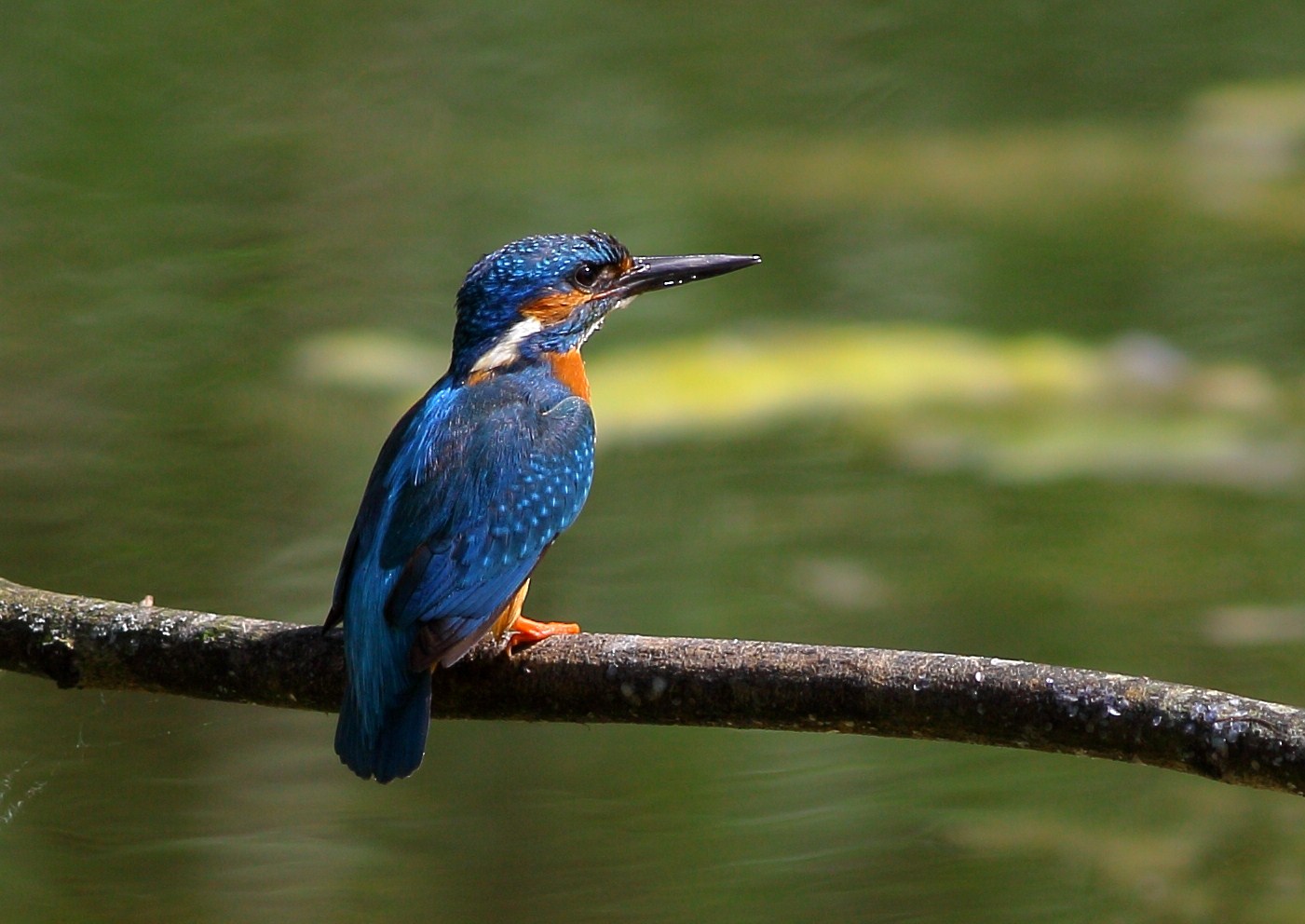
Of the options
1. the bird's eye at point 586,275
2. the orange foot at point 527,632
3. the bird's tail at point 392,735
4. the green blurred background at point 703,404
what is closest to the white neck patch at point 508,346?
the bird's eye at point 586,275

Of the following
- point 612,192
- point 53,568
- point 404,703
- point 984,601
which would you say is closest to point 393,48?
point 612,192

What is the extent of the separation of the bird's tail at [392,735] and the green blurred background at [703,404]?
1.07m

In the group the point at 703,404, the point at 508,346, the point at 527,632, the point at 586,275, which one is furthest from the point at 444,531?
the point at 703,404

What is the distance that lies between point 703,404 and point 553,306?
7.48 ft

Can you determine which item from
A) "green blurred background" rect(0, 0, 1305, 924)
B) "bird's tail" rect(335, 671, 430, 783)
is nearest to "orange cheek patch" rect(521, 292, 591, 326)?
"bird's tail" rect(335, 671, 430, 783)

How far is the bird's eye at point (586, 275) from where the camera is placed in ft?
11.3

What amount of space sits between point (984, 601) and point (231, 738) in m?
1.95

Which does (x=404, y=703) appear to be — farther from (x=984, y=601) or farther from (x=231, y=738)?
(x=984, y=601)

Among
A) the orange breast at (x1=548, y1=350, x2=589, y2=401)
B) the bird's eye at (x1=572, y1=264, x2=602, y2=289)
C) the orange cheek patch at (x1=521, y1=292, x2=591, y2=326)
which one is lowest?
the orange breast at (x1=548, y1=350, x2=589, y2=401)

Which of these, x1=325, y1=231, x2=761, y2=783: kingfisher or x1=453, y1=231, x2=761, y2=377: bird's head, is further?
x1=453, y1=231, x2=761, y2=377: bird's head

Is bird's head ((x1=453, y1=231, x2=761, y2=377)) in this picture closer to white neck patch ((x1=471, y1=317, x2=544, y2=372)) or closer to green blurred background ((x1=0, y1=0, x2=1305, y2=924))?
white neck patch ((x1=471, y1=317, x2=544, y2=372))

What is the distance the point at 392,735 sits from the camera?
2643 millimetres

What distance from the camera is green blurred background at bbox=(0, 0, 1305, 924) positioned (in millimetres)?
3850

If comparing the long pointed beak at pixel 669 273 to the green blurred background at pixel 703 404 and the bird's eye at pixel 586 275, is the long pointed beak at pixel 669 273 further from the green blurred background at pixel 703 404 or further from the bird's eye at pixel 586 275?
the green blurred background at pixel 703 404
